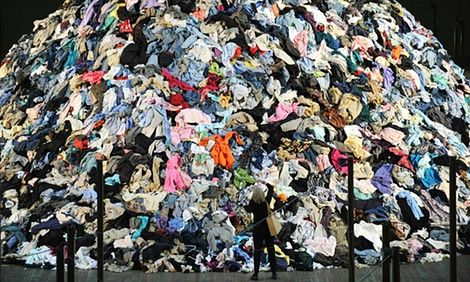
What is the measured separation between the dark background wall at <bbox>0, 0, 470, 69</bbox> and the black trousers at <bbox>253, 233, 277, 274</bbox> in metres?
14.1

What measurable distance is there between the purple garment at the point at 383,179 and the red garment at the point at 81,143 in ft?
11.5

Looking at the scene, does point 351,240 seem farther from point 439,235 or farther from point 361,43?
point 361,43

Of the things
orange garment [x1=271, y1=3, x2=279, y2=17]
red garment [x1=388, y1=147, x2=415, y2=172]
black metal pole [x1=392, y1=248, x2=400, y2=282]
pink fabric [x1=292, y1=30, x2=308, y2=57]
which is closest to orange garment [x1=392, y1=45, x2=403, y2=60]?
pink fabric [x1=292, y1=30, x2=308, y2=57]

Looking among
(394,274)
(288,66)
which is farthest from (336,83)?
(394,274)

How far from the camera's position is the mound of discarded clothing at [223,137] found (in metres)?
15.7

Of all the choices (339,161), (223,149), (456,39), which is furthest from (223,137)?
(456,39)

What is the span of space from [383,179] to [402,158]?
564 mm

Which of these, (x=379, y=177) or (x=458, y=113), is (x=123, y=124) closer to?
(x=379, y=177)

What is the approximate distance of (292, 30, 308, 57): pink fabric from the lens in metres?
18.4

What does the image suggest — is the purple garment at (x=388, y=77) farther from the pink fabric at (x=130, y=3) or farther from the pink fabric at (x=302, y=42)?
the pink fabric at (x=130, y=3)

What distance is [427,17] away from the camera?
29.8 metres

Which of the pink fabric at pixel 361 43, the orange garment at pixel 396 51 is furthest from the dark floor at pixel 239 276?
the orange garment at pixel 396 51

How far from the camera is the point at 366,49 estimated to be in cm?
1934

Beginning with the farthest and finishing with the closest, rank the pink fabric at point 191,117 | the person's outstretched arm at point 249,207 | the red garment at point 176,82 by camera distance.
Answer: the red garment at point 176,82, the pink fabric at point 191,117, the person's outstretched arm at point 249,207
